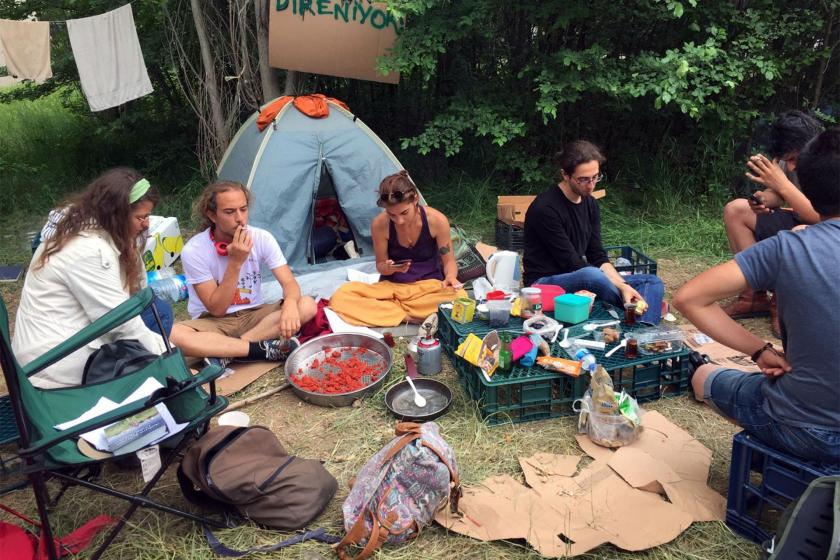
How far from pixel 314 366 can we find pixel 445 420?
2.87ft

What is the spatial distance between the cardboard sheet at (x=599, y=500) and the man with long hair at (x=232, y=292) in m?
1.54

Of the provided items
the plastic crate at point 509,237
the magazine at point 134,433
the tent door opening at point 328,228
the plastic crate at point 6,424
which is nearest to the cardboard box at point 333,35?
the tent door opening at point 328,228

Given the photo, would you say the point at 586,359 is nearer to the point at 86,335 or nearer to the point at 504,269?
the point at 504,269

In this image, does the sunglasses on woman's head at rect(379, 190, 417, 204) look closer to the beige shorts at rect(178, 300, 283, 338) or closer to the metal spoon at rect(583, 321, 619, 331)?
the beige shorts at rect(178, 300, 283, 338)

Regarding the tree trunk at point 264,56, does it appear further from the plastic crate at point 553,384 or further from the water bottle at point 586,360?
the water bottle at point 586,360

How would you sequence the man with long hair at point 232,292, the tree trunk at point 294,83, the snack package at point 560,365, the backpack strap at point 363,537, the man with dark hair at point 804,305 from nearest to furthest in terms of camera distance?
the man with dark hair at point 804,305
the backpack strap at point 363,537
the snack package at point 560,365
the man with long hair at point 232,292
the tree trunk at point 294,83

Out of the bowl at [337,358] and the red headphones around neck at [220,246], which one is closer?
the bowl at [337,358]

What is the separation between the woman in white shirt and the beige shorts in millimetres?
797

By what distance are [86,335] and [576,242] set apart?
2670 millimetres

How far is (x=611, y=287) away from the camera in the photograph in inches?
133

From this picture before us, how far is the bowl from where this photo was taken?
305 cm

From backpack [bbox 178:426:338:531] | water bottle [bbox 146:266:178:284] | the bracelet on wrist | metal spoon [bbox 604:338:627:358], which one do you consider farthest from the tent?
the bracelet on wrist

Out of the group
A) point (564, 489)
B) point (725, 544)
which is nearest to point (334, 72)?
point (564, 489)

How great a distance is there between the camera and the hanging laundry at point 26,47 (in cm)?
523
